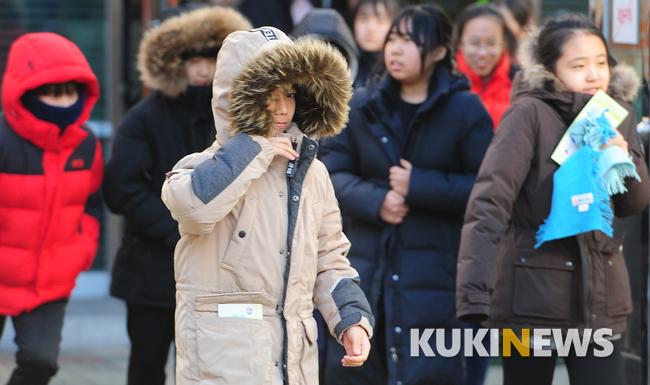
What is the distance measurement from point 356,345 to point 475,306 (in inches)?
25.2

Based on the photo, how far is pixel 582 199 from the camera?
10.6 ft

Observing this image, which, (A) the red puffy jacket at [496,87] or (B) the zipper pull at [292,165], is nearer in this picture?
(B) the zipper pull at [292,165]

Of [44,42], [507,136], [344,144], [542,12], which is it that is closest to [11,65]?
[44,42]

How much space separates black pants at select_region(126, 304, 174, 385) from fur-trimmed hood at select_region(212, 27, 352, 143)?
5.16 feet

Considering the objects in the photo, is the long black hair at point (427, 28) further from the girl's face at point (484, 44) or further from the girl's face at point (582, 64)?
the girl's face at point (484, 44)

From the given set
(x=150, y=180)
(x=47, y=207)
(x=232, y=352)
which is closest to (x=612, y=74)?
(x=232, y=352)

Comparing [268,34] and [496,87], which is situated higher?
[496,87]

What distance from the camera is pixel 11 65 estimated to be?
394 cm

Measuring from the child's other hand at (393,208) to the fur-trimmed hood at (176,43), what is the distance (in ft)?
3.85

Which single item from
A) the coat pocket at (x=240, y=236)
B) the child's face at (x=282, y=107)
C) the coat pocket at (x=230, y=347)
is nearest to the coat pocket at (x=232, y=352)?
the coat pocket at (x=230, y=347)

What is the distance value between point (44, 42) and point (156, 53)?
1.75 ft

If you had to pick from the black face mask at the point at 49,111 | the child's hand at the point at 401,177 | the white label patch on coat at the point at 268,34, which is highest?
the black face mask at the point at 49,111

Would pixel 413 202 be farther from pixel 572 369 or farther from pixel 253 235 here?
pixel 253 235

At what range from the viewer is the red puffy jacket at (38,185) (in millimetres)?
3805
